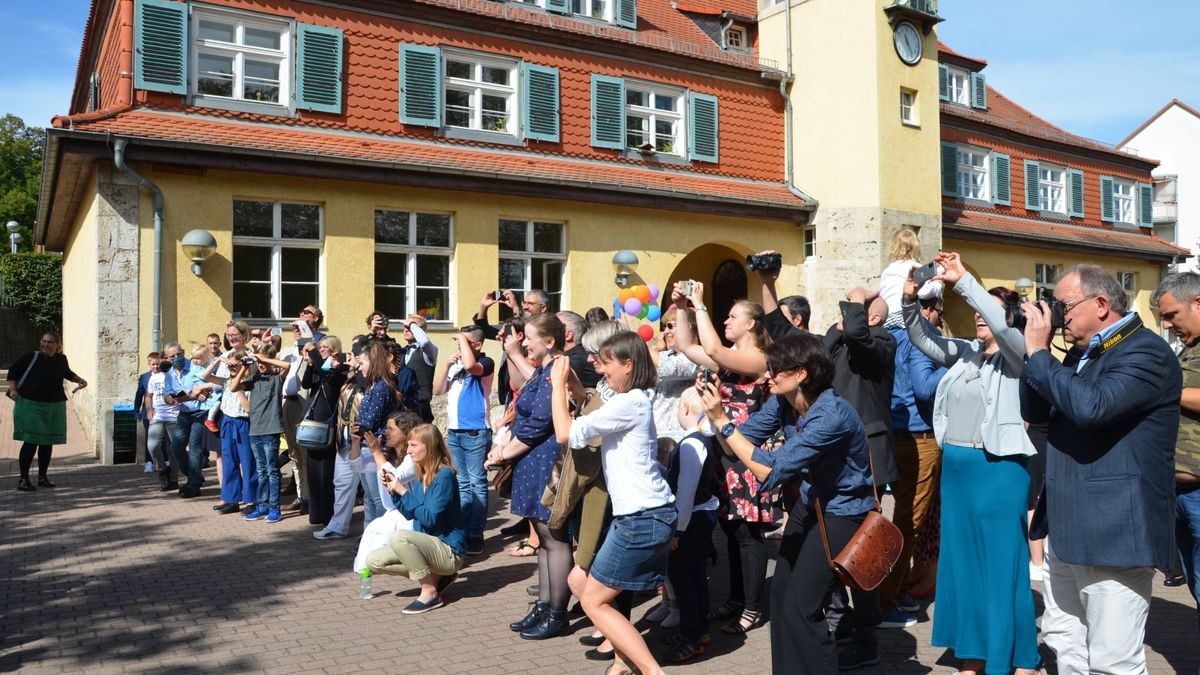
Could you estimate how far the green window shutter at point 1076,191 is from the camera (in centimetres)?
2547

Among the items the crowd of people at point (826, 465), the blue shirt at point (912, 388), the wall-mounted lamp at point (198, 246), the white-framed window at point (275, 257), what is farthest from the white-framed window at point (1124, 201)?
the blue shirt at point (912, 388)

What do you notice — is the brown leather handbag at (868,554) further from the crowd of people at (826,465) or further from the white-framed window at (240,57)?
the white-framed window at (240,57)

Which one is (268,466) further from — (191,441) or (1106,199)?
(1106,199)

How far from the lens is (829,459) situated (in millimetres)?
3967

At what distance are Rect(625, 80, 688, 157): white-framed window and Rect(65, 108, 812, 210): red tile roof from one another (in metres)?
0.58

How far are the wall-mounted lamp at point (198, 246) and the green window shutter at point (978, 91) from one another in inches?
768

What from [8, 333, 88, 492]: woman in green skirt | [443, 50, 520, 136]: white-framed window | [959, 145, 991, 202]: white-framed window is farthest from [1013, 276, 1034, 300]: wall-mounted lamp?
[8, 333, 88, 492]: woman in green skirt

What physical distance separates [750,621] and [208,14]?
12.0 metres

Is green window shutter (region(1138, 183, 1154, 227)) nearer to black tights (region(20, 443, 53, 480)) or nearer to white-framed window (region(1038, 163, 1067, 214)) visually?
white-framed window (region(1038, 163, 1067, 214))

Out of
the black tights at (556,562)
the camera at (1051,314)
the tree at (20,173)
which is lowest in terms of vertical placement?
the black tights at (556,562)

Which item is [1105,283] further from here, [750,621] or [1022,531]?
[750,621]

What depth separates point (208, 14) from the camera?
13.5 m

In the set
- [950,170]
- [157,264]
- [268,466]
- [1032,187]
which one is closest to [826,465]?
[268,466]

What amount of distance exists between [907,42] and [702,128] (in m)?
4.90
